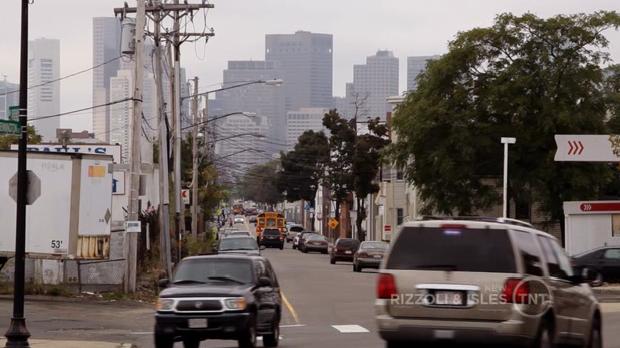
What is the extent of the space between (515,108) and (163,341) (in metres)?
39.5

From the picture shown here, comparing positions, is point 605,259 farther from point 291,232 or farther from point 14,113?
point 291,232

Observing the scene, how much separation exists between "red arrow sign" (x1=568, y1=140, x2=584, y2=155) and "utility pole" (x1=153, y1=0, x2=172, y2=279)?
13957 mm

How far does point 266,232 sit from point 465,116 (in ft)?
125

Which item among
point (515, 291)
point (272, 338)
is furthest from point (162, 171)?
point (515, 291)

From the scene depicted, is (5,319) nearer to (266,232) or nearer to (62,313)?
(62,313)

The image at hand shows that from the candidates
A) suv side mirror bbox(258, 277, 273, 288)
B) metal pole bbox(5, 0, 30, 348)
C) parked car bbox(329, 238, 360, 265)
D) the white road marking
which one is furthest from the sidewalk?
parked car bbox(329, 238, 360, 265)

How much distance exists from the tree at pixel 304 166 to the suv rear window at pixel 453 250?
9447cm

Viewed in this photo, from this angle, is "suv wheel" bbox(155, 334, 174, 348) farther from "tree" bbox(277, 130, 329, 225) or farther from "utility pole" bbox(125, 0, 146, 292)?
"tree" bbox(277, 130, 329, 225)

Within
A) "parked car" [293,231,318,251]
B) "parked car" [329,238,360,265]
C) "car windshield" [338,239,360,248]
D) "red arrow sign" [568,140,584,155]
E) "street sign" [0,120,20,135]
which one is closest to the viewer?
"street sign" [0,120,20,135]

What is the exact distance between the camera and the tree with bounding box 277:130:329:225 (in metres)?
118

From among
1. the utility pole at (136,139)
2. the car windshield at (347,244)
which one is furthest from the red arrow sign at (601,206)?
the car windshield at (347,244)

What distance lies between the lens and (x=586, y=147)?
134 feet

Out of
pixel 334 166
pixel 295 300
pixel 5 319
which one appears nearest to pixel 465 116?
pixel 295 300

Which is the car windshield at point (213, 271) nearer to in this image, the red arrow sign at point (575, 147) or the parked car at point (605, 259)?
the parked car at point (605, 259)
